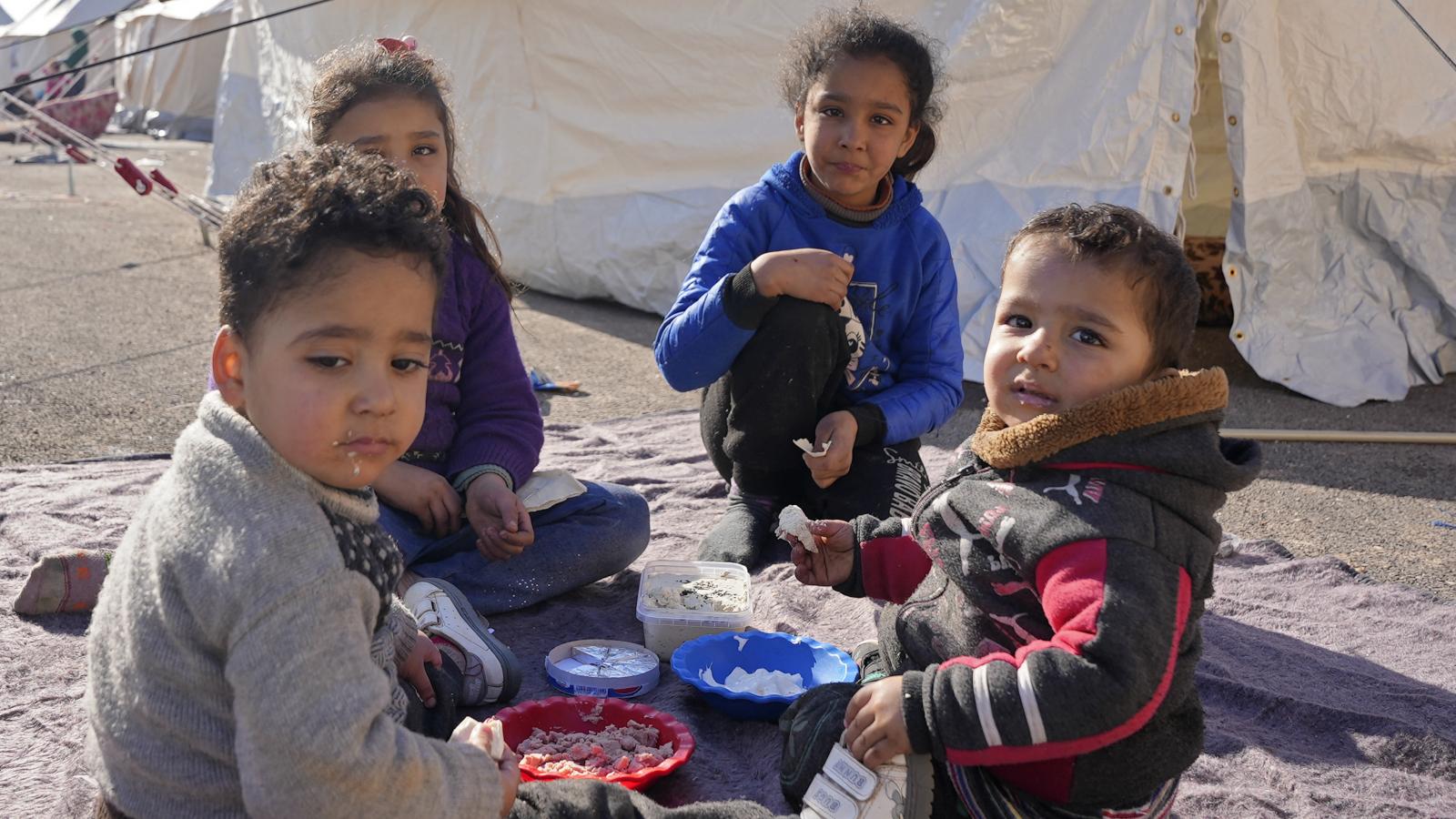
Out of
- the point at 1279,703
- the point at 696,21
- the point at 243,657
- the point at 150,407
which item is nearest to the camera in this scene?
the point at 243,657

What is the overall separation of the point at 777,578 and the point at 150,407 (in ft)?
7.66

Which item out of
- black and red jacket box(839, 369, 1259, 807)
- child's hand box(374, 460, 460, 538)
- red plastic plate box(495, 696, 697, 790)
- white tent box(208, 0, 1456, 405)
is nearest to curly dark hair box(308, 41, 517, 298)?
child's hand box(374, 460, 460, 538)

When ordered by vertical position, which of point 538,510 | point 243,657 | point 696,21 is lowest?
point 538,510

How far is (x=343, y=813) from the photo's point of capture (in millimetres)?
1156

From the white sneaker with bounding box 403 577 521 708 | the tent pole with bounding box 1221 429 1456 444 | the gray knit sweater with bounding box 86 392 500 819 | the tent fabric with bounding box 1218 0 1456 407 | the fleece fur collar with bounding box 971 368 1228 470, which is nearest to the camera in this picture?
the gray knit sweater with bounding box 86 392 500 819

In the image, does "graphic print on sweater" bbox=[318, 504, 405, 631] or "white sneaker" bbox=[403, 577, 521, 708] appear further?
"white sneaker" bbox=[403, 577, 521, 708]

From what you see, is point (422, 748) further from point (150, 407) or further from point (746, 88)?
point (746, 88)

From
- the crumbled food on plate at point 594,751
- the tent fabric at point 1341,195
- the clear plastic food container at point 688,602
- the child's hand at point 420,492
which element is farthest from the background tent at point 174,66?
the crumbled food on plate at point 594,751

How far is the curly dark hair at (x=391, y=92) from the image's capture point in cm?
239

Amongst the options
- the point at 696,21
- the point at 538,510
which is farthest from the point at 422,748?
the point at 696,21

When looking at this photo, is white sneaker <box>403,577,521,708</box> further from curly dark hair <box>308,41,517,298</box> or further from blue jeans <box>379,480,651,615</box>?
curly dark hair <box>308,41,517,298</box>

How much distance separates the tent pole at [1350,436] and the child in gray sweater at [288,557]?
10.4ft

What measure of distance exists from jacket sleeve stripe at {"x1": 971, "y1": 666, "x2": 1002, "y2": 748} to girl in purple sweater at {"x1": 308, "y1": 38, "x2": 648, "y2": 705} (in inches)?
44.2

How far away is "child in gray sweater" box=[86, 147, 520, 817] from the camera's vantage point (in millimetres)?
1135
